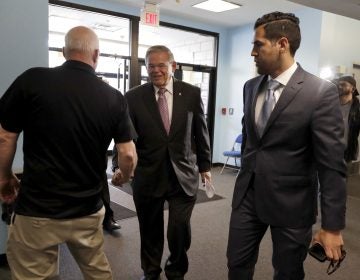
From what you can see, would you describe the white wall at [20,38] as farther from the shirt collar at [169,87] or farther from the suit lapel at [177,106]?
the suit lapel at [177,106]

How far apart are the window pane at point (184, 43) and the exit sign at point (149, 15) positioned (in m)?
1.02

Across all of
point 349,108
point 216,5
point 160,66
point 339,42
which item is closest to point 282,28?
point 160,66

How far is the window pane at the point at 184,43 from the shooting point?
566 cm

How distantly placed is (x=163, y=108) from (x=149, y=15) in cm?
295

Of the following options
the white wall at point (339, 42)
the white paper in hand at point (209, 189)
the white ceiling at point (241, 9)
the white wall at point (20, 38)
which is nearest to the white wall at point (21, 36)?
the white wall at point (20, 38)

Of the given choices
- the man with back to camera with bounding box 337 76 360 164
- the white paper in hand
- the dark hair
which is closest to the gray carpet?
the white paper in hand

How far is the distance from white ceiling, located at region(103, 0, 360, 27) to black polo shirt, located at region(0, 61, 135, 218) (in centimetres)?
306

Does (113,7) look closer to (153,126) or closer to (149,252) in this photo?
(153,126)

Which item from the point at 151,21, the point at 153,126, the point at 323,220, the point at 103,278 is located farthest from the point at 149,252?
the point at 151,21

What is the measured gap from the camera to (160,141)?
194cm

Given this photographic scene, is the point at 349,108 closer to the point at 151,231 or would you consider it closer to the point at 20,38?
the point at 151,231

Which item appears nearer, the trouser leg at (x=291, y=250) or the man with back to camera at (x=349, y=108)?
the trouser leg at (x=291, y=250)

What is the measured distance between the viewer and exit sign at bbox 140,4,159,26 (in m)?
4.45

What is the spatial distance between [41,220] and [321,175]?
115 cm
